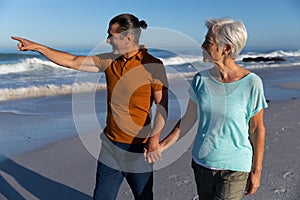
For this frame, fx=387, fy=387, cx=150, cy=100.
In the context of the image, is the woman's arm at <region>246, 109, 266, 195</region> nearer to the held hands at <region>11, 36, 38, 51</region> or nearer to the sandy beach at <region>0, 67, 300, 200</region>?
the sandy beach at <region>0, 67, 300, 200</region>

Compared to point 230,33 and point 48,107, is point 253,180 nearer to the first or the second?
point 230,33

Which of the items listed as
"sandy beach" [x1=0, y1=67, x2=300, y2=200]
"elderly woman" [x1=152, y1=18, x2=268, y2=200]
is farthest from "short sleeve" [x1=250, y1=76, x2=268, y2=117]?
"sandy beach" [x1=0, y1=67, x2=300, y2=200]

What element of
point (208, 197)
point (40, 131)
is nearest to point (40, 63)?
point (40, 131)

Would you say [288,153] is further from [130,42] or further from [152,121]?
[130,42]

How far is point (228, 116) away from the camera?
6.95 feet

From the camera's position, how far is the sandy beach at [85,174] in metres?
3.66

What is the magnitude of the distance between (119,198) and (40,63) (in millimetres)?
22112

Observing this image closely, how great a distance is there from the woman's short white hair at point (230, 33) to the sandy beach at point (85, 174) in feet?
6.02

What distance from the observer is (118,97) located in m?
2.60

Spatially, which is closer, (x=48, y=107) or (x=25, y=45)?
(x=25, y=45)

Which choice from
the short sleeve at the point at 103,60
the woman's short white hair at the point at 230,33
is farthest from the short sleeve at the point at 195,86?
the short sleeve at the point at 103,60

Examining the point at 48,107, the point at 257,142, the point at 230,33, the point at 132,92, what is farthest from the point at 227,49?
the point at 48,107

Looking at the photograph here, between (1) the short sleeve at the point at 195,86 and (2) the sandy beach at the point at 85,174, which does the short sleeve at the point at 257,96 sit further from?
(2) the sandy beach at the point at 85,174

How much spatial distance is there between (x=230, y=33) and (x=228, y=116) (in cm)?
45
